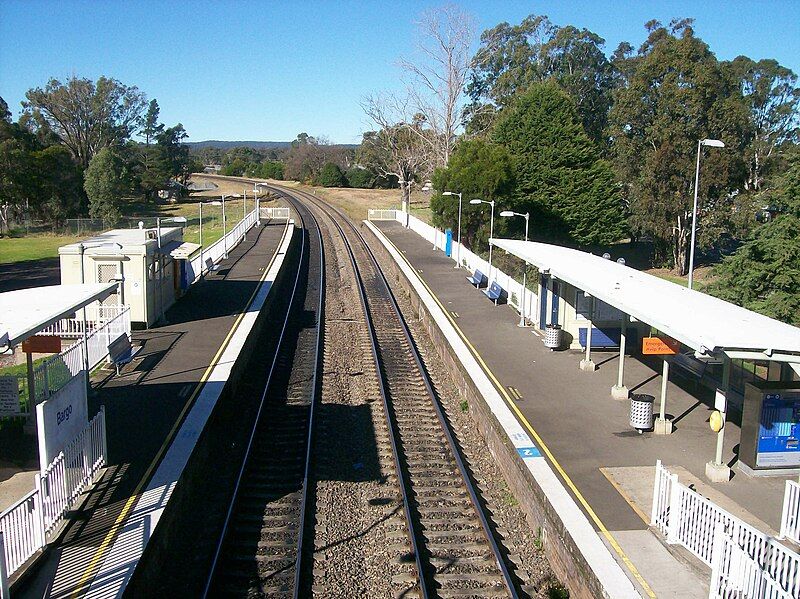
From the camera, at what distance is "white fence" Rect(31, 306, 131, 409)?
44.5ft

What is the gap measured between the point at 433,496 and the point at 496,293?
1415 centimetres

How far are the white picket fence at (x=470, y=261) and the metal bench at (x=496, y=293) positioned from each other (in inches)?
7.6

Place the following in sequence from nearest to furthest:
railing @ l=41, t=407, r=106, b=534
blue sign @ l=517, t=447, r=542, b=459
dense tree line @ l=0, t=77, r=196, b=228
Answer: railing @ l=41, t=407, r=106, b=534
blue sign @ l=517, t=447, r=542, b=459
dense tree line @ l=0, t=77, r=196, b=228

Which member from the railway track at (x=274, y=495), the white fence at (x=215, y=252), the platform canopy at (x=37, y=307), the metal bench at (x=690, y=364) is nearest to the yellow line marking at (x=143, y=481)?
the railway track at (x=274, y=495)

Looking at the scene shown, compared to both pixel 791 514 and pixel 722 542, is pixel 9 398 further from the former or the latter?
pixel 791 514

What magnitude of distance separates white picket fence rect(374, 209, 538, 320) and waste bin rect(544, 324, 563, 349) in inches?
122

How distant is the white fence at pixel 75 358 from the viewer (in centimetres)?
1356

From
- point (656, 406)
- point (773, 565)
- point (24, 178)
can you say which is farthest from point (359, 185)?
Answer: point (773, 565)

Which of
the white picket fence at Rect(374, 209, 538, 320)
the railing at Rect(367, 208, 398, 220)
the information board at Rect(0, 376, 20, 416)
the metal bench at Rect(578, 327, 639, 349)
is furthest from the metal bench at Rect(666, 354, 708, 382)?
the railing at Rect(367, 208, 398, 220)

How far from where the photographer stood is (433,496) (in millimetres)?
11852

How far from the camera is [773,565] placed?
7602mm

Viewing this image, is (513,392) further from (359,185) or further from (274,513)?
(359,185)

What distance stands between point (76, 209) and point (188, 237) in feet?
67.0

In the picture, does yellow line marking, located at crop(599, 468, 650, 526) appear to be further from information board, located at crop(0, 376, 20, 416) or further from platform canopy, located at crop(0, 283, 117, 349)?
information board, located at crop(0, 376, 20, 416)
